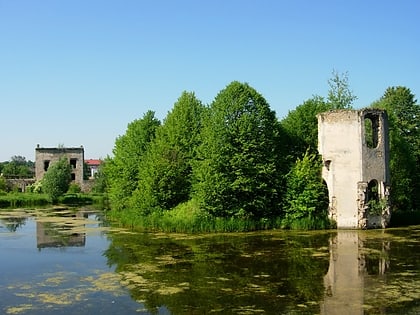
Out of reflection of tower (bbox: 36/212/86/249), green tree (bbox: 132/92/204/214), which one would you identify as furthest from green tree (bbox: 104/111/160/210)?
reflection of tower (bbox: 36/212/86/249)

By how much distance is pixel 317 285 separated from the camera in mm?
14742

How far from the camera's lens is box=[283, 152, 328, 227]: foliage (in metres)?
29.2

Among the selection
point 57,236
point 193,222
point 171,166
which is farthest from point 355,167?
point 57,236

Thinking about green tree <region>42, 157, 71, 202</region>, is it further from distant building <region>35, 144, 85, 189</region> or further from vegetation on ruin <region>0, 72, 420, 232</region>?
vegetation on ruin <region>0, 72, 420, 232</region>

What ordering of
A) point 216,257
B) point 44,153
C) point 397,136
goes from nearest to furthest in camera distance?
1. point 216,257
2. point 397,136
3. point 44,153

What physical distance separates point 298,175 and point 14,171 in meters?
86.2

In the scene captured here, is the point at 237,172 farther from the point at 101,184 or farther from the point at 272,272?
the point at 101,184

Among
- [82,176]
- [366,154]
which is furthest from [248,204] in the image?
[82,176]

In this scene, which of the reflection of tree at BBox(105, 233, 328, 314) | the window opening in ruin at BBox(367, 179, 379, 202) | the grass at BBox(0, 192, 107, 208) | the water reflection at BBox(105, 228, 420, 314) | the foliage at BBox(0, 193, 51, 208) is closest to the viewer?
the water reflection at BBox(105, 228, 420, 314)

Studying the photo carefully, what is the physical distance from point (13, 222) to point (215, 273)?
1048 inches

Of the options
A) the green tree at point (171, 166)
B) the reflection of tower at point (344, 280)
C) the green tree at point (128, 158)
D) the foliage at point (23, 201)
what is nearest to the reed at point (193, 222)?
the green tree at point (171, 166)

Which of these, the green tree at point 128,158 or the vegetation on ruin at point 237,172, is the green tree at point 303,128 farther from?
the green tree at point 128,158

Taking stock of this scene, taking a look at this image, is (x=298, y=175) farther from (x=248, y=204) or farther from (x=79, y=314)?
(x=79, y=314)

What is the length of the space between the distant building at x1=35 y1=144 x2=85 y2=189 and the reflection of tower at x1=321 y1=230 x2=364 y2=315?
57698 mm
